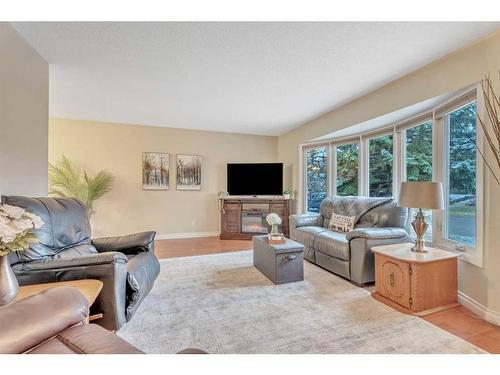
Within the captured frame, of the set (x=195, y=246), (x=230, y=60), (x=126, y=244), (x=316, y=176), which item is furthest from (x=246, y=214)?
(x=230, y=60)

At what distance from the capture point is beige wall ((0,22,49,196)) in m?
1.87

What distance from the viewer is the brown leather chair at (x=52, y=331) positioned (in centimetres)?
90

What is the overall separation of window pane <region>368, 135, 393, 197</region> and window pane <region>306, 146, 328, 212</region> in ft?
3.40

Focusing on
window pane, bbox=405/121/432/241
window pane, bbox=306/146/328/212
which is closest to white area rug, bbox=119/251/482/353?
window pane, bbox=405/121/432/241

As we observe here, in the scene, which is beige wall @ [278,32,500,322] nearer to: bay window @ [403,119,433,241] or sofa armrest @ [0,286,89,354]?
bay window @ [403,119,433,241]

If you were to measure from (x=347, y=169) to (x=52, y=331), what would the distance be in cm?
443

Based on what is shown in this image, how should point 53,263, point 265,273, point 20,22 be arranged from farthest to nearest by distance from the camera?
point 265,273
point 20,22
point 53,263

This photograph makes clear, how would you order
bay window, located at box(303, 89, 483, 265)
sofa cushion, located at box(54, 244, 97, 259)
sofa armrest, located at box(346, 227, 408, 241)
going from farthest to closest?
sofa armrest, located at box(346, 227, 408, 241)
bay window, located at box(303, 89, 483, 265)
sofa cushion, located at box(54, 244, 97, 259)

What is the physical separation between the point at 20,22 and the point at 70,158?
3.33 m

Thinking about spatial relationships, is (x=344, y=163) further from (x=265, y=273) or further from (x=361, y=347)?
(x=361, y=347)

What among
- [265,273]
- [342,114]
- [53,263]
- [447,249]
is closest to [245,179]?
[342,114]

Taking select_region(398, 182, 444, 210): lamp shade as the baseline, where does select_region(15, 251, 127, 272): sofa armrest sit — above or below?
below

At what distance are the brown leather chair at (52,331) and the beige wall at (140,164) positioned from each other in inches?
162

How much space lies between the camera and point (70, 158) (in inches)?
181
